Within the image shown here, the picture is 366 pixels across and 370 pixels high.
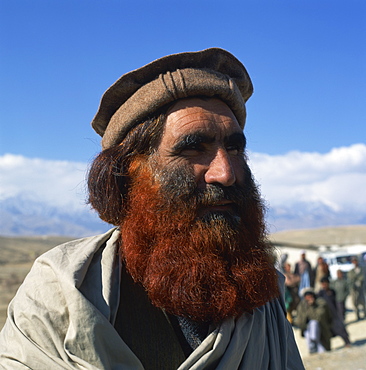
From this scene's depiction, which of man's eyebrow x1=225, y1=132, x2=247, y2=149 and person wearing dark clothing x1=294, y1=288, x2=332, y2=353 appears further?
person wearing dark clothing x1=294, y1=288, x2=332, y2=353

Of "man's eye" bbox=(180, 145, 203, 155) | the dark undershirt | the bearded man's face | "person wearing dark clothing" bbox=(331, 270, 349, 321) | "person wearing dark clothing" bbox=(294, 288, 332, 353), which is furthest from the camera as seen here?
"person wearing dark clothing" bbox=(331, 270, 349, 321)

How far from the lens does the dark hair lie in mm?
2311

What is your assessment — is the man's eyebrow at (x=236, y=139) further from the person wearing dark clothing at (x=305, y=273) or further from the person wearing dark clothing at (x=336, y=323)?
the person wearing dark clothing at (x=305, y=273)

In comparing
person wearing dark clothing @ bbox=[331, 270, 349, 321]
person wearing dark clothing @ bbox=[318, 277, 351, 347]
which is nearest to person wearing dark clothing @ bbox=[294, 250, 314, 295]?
person wearing dark clothing @ bbox=[331, 270, 349, 321]

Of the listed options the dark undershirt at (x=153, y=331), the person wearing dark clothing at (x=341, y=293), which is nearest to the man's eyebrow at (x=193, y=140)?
the dark undershirt at (x=153, y=331)

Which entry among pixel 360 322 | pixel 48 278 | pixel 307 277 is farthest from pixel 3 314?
pixel 48 278

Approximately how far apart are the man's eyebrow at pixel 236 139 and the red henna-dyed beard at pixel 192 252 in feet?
0.62

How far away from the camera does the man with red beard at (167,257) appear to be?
71.2 inches

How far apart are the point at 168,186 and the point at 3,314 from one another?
16036 millimetres

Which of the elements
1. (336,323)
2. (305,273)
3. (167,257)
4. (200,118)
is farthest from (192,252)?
(305,273)

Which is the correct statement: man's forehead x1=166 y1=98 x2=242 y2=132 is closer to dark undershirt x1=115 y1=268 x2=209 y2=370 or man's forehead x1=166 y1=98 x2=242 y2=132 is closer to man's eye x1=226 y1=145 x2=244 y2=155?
man's eye x1=226 y1=145 x2=244 y2=155

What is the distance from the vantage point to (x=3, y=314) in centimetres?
1627

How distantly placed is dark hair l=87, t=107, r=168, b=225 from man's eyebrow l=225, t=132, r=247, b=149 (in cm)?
36

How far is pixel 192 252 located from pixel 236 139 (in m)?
0.60
